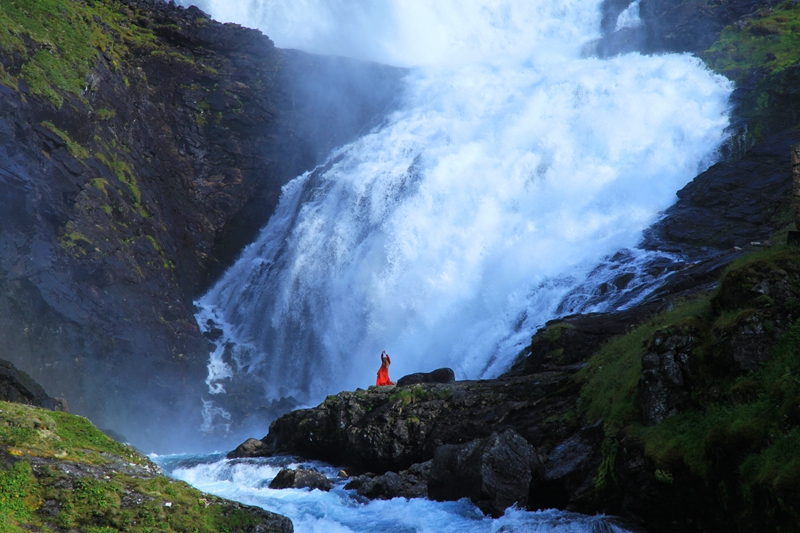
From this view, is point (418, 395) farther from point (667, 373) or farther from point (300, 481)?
point (667, 373)

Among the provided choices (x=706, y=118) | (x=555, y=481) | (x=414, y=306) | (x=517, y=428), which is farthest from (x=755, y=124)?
(x=555, y=481)

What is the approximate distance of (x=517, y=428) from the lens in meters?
14.9

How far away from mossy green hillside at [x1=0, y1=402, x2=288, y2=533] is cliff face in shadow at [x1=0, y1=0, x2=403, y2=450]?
19.0 metres

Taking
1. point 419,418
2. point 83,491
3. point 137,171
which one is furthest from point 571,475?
point 137,171

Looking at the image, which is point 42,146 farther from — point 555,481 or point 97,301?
point 555,481

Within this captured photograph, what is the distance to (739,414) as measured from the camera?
338 inches

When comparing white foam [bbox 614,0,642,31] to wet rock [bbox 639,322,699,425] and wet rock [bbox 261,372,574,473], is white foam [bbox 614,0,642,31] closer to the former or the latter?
wet rock [bbox 261,372,574,473]

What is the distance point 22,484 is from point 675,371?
9807 millimetres

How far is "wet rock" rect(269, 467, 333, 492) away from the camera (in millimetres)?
16219

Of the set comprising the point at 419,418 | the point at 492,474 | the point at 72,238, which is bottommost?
the point at 492,474

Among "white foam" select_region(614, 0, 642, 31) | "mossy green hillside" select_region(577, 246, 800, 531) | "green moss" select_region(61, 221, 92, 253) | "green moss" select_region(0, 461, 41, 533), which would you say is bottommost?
"mossy green hillside" select_region(577, 246, 800, 531)

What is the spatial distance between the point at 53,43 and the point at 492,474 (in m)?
34.6

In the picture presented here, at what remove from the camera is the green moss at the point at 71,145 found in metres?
31.5

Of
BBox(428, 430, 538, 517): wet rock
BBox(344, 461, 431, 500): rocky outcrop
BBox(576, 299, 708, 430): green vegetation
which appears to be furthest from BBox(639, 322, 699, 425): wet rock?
BBox(344, 461, 431, 500): rocky outcrop
